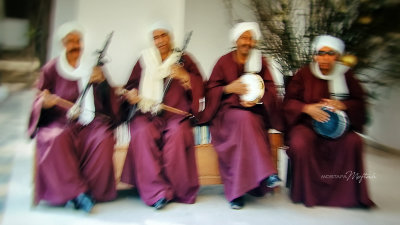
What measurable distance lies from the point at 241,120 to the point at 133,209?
968 millimetres

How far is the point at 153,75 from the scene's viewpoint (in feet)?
10.2

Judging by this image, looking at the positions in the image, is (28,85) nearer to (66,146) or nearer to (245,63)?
(66,146)

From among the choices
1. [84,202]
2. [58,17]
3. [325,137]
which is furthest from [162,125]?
[325,137]

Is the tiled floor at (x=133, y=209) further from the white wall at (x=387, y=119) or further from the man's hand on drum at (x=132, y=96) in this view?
the white wall at (x=387, y=119)

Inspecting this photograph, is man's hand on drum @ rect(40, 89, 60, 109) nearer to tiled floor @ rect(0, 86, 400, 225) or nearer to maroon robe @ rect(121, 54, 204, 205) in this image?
tiled floor @ rect(0, 86, 400, 225)

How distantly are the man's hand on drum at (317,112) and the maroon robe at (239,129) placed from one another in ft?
0.78

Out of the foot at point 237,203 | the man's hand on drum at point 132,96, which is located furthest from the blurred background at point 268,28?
the foot at point 237,203

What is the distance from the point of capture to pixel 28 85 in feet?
7.63

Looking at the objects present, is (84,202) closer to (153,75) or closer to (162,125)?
(162,125)

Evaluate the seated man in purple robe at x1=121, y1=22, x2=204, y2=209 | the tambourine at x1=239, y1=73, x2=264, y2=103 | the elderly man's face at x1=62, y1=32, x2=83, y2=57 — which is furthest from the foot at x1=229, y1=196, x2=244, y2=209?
the elderly man's face at x1=62, y1=32, x2=83, y2=57

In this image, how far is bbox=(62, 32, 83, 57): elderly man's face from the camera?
290cm

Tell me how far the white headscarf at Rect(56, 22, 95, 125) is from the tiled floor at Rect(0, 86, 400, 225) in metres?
0.35

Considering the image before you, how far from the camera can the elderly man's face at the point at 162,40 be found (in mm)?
3117

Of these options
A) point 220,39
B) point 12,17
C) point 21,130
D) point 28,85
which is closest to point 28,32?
point 12,17
